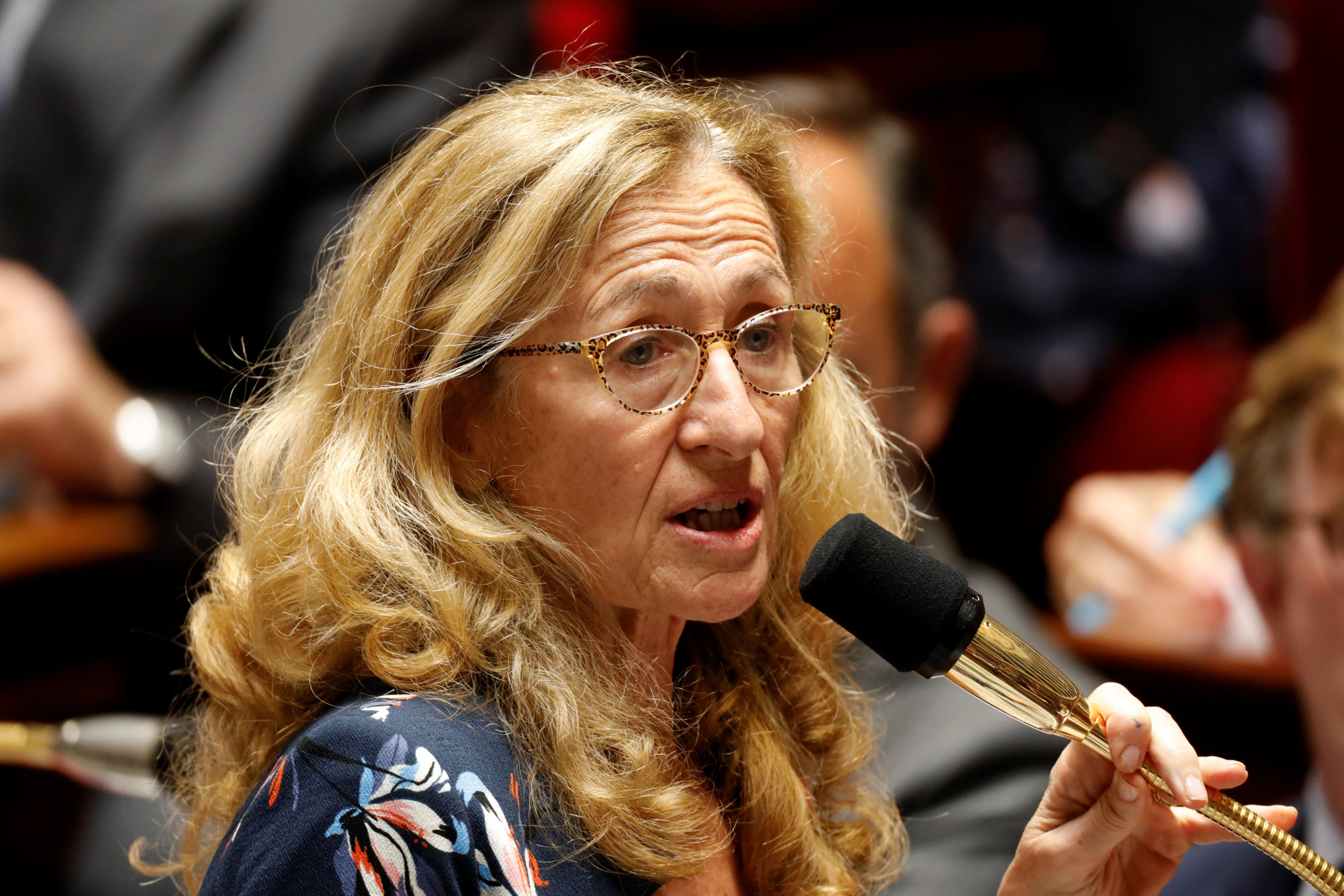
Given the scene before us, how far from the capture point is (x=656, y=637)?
104 cm

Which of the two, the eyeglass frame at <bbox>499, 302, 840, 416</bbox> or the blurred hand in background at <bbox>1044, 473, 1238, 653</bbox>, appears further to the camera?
the blurred hand in background at <bbox>1044, 473, 1238, 653</bbox>

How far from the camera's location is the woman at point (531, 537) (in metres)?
0.88

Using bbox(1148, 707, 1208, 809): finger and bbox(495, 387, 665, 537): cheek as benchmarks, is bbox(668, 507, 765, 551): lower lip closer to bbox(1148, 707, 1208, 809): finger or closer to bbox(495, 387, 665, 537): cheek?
bbox(495, 387, 665, 537): cheek

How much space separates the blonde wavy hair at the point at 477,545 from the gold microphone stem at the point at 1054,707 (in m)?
0.27

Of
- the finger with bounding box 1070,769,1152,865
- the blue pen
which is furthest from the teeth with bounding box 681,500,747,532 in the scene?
the blue pen

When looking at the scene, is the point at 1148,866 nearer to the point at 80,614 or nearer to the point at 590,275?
the point at 590,275

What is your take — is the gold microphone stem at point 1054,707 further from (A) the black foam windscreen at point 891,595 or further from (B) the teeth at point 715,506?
(B) the teeth at point 715,506

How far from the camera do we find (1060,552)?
2.51 m

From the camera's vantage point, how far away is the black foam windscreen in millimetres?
808

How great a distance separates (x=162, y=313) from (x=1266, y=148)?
2360 mm

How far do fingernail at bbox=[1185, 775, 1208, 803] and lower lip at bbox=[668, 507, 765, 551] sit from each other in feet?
1.10

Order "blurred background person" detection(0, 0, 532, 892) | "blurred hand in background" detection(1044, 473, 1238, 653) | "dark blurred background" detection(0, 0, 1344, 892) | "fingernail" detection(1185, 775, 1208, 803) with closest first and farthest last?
1. "fingernail" detection(1185, 775, 1208, 803)
2. "blurred background person" detection(0, 0, 532, 892)
3. "dark blurred background" detection(0, 0, 1344, 892)
4. "blurred hand in background" detection(1044, 473, 1238, 653)

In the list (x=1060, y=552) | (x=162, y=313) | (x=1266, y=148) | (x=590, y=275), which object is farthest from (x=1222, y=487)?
(x=162, y=313)

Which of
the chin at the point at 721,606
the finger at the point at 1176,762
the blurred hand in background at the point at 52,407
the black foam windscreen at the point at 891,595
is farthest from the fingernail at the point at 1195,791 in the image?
the blurred hand in background at the point at 52,407
